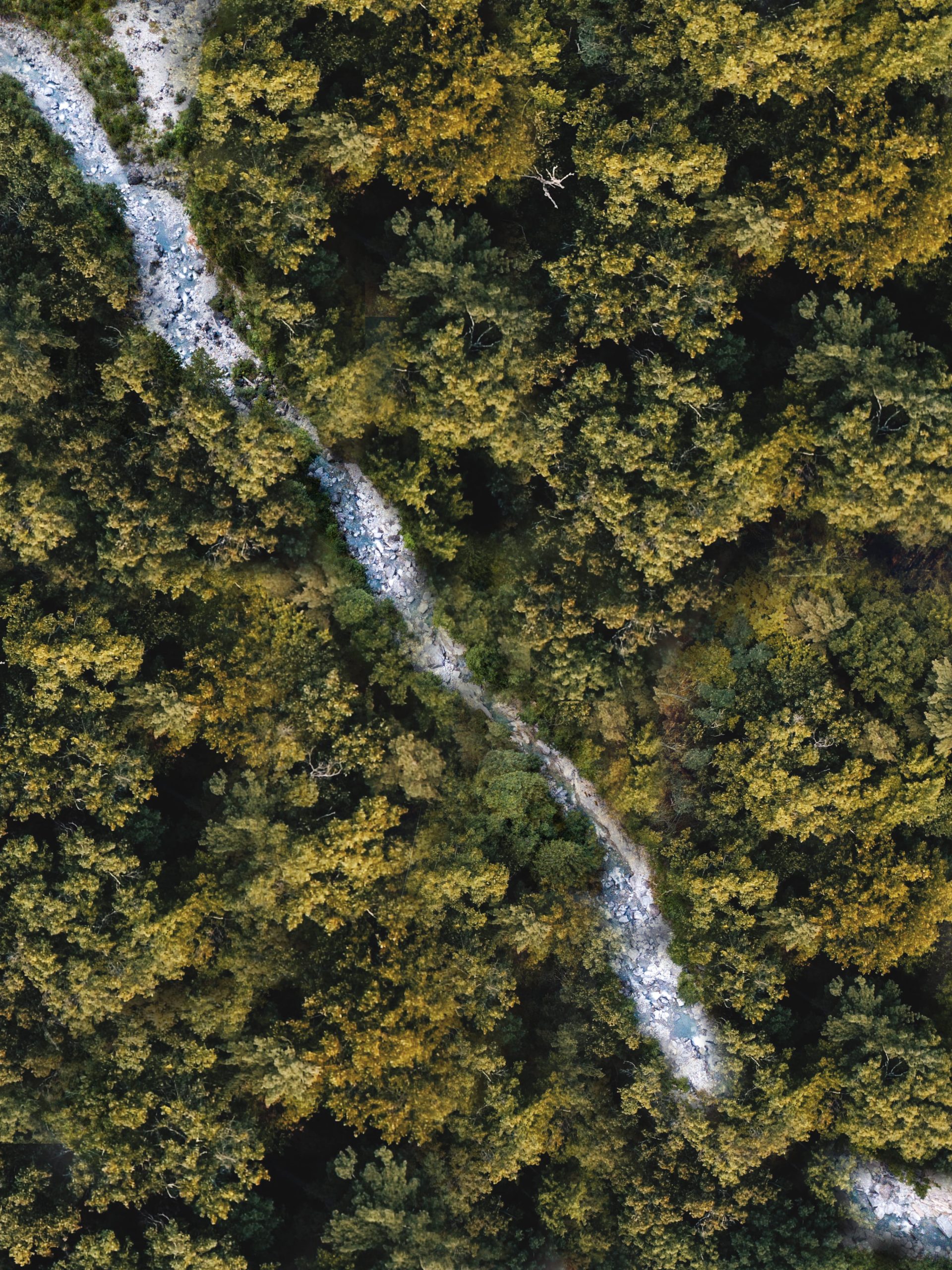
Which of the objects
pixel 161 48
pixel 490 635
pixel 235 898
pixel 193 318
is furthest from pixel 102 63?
pixel 235 898

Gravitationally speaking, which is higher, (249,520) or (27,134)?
(27,134)

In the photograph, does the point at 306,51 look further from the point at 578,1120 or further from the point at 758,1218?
the point at 758,1218

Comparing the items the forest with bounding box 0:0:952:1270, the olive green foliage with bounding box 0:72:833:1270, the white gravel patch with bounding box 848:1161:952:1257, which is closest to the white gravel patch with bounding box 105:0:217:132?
the forest with bounding box 0:0:952:1270

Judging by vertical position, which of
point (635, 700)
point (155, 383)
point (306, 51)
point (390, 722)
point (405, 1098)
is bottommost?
point (405, 1098)

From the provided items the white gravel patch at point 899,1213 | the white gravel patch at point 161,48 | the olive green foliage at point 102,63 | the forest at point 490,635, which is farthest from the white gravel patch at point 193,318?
the white gravel patch at point 899,1213

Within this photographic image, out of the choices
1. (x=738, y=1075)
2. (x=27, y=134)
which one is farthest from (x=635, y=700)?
(x=27, y=134)

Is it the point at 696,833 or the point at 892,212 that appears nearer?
the point at 892,212
